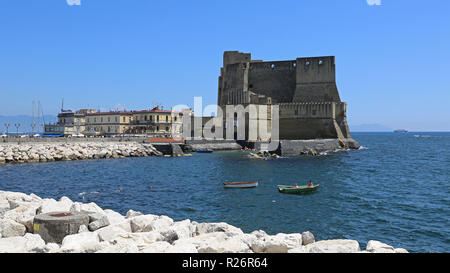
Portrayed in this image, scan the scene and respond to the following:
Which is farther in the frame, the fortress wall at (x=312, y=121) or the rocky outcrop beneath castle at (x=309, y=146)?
the fortress wall at (x=312, y=121)

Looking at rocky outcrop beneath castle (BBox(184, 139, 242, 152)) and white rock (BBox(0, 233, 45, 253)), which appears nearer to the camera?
white rock (BBox(0, 233, 45, 253))

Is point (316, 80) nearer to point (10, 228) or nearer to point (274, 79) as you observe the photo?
point (274, 79)

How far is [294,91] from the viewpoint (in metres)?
52.5

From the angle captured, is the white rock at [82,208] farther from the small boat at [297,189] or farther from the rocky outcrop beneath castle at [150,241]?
the small boat at [297,189]

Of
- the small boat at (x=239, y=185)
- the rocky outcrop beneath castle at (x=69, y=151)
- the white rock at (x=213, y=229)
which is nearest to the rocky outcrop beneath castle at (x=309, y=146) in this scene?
the rocky outcrop beneath castle at (x=69, y=151)

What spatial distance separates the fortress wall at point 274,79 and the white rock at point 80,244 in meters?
48.4

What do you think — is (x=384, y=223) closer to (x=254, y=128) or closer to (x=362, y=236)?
(x=362, y=236)

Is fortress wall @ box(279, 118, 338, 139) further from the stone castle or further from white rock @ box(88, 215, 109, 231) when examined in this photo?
white rock @ box(88, 215, 109, 231)

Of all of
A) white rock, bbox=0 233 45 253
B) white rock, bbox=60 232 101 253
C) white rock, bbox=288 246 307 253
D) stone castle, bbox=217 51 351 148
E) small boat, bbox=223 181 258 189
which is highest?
stone castle, bbox=217 51 351 148

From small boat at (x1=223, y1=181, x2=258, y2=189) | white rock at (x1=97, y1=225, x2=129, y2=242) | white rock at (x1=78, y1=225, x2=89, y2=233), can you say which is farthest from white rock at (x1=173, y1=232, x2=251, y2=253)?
small boat at (x1=223, y1=181, x2=258, y2=189)

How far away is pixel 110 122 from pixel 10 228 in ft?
181

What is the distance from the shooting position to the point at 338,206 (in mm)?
14797

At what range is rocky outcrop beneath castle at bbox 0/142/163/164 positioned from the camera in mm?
31359

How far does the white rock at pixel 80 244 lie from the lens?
6.16m
